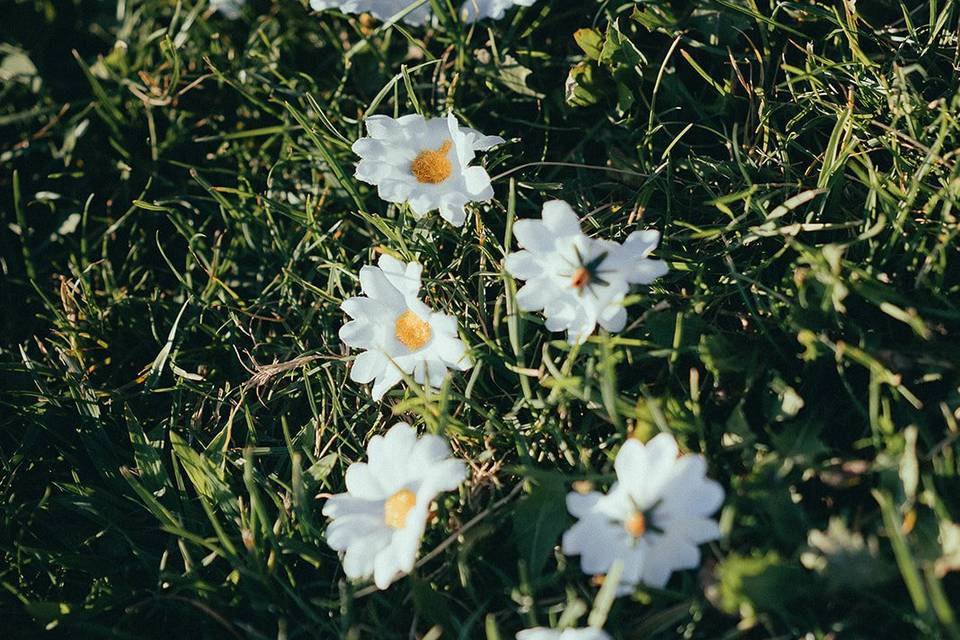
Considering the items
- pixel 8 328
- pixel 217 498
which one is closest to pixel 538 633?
pixel 217 498

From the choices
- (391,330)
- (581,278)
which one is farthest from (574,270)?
(391,330)

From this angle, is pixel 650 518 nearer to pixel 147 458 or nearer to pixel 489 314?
pixel 489 314

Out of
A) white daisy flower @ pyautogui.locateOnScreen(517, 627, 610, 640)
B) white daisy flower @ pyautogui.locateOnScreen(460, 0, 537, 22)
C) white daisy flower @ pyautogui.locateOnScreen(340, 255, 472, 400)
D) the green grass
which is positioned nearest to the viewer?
white daisy flower @ pyautogui.locateOnScreen(517, 627, 610, 640)

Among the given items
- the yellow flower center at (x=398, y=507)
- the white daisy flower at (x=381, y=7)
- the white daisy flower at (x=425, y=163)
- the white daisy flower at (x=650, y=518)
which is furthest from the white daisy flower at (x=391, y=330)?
the white daisy flower at (x=381, y=7)

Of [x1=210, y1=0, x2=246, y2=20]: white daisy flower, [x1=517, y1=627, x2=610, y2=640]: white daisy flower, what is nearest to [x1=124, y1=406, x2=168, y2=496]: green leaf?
[x1=517, y1=627, x2=610, y2=640]: white daisy flower

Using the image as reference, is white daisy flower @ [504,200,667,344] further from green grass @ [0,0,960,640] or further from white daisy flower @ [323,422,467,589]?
white daisy flower @ [323,422,467,589]

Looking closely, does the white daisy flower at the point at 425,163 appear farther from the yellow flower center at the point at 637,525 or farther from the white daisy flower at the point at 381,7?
the yellow flower center at the point at 637,525

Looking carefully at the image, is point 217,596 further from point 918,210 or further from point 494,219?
point 918,210
